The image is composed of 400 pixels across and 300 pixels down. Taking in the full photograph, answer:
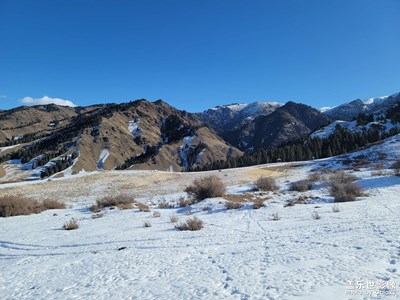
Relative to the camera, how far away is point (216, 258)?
858 cm

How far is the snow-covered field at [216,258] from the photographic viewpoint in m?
6.29

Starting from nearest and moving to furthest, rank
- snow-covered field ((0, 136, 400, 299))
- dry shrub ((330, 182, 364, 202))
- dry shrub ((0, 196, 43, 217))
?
snow-covered field ((0, 136, 400, 299))
dry shrub ((330, 182, 364, 202))
dry shrub ((0, 196, 43, 217))

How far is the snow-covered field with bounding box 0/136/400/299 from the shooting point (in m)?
6.29

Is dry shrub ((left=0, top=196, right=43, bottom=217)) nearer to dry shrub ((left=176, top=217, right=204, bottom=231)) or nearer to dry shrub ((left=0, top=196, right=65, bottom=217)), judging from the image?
dry shrub ((left=0, top=196, right=65, bottom=217))

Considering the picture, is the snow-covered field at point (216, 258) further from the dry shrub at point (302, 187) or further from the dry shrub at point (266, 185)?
the dry shrub at point (266, 185)

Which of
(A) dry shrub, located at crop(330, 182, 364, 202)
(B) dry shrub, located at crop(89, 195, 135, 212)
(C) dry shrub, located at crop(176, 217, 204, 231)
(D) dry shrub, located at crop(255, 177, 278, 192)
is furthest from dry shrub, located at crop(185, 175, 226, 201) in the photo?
(C) dry shrub, located at crop(176, 217, 204, 231)

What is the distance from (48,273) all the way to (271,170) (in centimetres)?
3831

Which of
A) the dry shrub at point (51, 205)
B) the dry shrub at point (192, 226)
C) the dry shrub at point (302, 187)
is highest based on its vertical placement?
the dry shrub at point (51, 205)

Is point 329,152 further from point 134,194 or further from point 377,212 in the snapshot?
A: point 377,212

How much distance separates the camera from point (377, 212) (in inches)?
506

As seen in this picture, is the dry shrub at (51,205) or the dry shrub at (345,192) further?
the dry shrub at (51,205)

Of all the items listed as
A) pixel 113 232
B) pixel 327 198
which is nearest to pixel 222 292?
pixel 113 232

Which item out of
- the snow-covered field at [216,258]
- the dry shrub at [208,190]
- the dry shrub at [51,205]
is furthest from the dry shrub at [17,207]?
the dry shrub at [208,190]

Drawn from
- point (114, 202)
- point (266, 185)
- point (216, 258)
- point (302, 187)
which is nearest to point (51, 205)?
point (114, 202)
